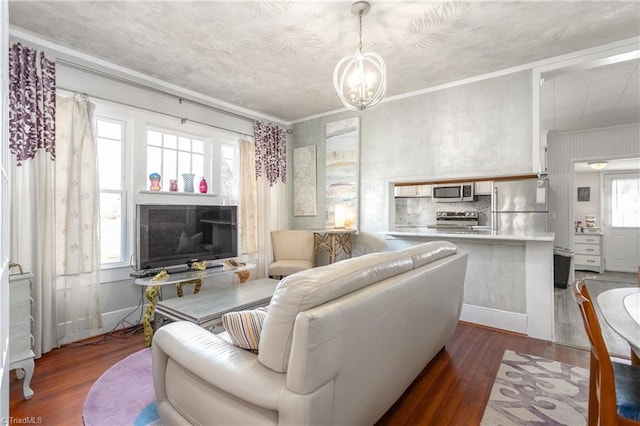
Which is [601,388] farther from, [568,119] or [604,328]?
[568,119]

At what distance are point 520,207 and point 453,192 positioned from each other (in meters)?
0.75

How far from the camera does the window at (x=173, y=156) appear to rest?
362 cm

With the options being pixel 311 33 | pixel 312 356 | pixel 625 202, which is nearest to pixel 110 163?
pixel 311 33

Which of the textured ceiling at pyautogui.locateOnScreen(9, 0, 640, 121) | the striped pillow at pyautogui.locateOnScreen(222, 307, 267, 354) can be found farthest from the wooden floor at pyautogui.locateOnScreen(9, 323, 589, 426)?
the textured ceiling at pyautogui.locateOnScreen(9, 0, 640, 121)

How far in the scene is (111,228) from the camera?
3.29 meters

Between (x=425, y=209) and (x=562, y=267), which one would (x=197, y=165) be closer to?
(x=425, y=209)

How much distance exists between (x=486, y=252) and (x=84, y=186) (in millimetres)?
4209

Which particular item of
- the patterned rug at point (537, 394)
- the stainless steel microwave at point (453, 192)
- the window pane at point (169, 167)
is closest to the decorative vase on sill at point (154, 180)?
the window pane at point (169, 167)

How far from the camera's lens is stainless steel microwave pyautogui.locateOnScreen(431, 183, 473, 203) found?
385 centimetres

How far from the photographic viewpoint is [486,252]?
11.3 feet

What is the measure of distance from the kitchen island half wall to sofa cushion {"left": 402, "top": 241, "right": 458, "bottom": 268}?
1.01 metres

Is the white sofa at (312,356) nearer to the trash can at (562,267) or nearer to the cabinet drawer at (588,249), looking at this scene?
the trash can at (562,267)

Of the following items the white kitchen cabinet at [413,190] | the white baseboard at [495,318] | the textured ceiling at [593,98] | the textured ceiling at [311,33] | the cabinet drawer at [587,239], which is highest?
the textured ceiling at [311,33]

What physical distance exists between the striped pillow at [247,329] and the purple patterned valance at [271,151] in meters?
3.37
